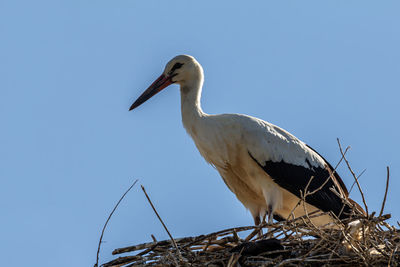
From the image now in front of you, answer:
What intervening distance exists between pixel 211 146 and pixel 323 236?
2166 mm

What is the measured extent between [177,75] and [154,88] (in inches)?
11.2

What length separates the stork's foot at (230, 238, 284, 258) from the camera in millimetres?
5383

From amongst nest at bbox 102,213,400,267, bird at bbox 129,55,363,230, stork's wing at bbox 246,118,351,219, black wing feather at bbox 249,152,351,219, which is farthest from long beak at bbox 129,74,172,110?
nest at bbox 102,213,400,267

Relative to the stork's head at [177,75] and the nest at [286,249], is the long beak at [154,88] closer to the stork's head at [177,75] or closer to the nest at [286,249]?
the stork's head at [177,75]

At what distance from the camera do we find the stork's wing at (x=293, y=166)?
7.04 metres

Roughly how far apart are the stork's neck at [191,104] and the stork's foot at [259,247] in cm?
203

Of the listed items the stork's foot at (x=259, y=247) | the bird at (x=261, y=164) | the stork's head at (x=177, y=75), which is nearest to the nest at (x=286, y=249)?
the stork's foot at (x=259, y=247)

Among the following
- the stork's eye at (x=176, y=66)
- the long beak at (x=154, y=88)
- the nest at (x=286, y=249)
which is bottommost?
the nest at (x=286, y=249)

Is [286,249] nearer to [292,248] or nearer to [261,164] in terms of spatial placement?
[292,248]

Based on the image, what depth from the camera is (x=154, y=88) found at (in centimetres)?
779

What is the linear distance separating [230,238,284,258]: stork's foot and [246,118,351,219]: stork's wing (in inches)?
59.4

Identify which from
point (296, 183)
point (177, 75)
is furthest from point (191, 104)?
point (296, 183)

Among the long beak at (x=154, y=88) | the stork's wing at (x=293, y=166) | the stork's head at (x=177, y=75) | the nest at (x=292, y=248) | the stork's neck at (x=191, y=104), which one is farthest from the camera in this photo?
the long beak at (x=154, y=88)

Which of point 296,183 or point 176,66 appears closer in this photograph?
point 296,183
